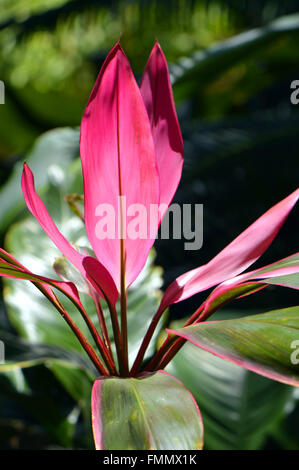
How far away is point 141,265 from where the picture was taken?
0.36 meters

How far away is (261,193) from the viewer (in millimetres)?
938

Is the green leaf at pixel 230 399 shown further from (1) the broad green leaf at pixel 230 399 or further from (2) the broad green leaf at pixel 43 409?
(2) the broad green leaf at pixel 43 409

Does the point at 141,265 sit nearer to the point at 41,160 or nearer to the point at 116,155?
the point at 116,155

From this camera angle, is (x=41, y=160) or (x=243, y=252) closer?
(x=243, y=252)

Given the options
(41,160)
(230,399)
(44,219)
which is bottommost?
(230,399)

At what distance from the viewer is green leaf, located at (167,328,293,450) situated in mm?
554

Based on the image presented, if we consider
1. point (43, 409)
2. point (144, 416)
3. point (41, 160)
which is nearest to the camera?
point (144, 416)

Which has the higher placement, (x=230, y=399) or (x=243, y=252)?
(x=243, y=252)

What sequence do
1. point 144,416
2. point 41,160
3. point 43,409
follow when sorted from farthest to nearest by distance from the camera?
point 41,160 < point 43,409 < point 144,416

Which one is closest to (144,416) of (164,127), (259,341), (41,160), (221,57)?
(259,341)

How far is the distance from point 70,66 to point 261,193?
2.94 m

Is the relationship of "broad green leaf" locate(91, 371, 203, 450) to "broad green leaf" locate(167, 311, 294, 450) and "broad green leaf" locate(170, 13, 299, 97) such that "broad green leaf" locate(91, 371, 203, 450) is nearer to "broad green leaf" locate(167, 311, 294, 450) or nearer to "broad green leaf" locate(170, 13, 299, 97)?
"broad green leaf" locate(167, 311, 294, 450)

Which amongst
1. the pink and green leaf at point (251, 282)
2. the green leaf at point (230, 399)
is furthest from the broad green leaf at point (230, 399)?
the pink and green leaf at point (251, 282)

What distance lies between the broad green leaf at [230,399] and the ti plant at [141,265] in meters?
0.23
